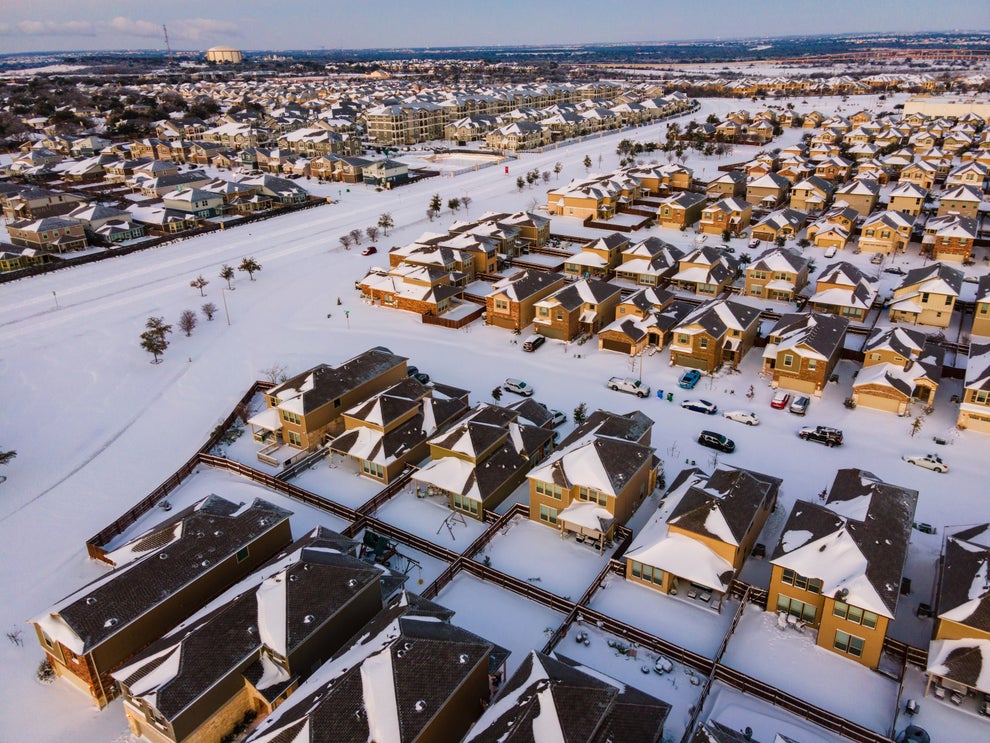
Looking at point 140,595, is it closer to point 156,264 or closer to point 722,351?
point 722,351

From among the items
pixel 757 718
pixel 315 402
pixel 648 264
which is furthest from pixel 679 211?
pixel 757 718

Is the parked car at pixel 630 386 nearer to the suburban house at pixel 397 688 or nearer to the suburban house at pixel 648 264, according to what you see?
the suburban house at pixel 648 264

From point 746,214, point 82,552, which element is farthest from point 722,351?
point 82,552

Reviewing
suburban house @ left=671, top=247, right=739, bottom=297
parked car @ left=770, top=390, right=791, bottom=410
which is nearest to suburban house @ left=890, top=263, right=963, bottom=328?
suburban house @ left=671, top=247, right=739, bottom=297

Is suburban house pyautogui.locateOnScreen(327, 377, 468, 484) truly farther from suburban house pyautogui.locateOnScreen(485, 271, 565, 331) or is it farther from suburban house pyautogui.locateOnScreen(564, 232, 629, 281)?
suburban house pyautogui.locateOnScreen(564, 232, 629, 281)

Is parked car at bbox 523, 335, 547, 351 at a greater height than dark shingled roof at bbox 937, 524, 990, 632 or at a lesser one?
lesser
